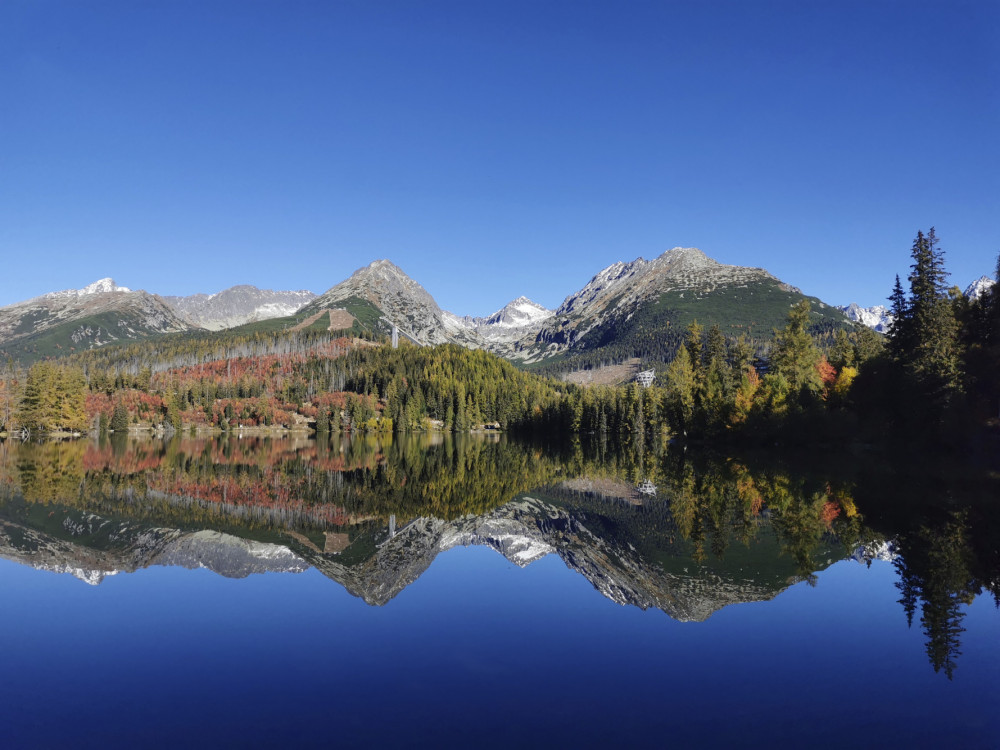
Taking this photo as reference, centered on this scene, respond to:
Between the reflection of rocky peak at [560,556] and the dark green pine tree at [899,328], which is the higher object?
the dark green pine tree at [899,328]

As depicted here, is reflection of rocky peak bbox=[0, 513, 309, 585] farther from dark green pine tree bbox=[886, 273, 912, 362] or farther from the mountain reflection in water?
dark green pine tree bbox=[886, 273, 912, 362]

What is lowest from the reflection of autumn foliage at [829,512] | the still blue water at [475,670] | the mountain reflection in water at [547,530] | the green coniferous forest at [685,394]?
the still blue water at [475,670]

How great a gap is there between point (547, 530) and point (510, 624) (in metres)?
13.6

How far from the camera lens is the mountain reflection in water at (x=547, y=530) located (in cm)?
1964

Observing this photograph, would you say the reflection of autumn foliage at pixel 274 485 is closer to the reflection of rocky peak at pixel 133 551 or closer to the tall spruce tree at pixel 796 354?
the reflection of rocky peak at pixel 133 551

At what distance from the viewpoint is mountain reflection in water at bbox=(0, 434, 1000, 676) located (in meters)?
19.6

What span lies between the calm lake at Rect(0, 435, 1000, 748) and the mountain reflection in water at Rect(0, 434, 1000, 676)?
17cm

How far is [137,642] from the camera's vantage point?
49.4 feet

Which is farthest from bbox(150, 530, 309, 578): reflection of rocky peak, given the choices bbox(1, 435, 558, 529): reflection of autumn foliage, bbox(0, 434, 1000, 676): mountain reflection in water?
bbox(1, 435, 558, 529): reflection of autumn foliage

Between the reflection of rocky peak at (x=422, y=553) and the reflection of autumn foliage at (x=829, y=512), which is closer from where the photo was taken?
A: the reflection of rocky peak at (x=422, y=553)

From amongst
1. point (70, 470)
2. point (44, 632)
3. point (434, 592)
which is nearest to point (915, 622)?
point (434, 592)

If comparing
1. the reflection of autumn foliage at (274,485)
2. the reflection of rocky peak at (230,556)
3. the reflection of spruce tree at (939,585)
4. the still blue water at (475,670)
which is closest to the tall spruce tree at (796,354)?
the reflection of autumn foliage at (274,485)

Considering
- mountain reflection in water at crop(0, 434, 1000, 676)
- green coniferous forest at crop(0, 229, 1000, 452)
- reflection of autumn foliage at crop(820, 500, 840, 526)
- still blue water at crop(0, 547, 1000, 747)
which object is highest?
green coniferous forest at crop(0, 229, 1000, 452)

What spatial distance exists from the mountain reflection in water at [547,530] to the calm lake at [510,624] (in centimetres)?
17
